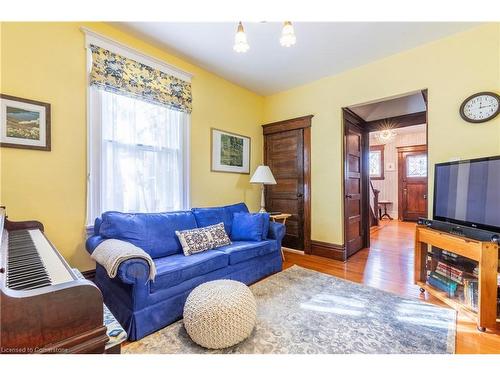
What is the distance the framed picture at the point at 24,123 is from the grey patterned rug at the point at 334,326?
1.78 meters

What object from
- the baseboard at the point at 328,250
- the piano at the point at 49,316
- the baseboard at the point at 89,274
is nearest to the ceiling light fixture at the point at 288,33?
the piano at the point at 49,316

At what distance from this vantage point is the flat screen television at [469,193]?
1.83 meters

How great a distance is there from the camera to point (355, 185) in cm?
377

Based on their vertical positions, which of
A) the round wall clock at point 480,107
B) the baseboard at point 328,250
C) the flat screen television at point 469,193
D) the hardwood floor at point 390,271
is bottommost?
the hardwood floor at point 390,271

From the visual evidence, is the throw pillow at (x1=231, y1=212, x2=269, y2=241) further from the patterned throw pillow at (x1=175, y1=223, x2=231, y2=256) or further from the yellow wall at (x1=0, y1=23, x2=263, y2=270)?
the yellow wall at (x1=0, y1=23, x2=263, y2=270)

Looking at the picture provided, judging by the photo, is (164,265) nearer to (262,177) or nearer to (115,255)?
(115,255)

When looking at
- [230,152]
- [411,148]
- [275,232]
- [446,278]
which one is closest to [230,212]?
[275,232]

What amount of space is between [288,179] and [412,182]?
5.31 meters

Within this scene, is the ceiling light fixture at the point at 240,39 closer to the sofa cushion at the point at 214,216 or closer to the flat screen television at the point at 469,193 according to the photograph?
the sofa cushion at the point at 214,216

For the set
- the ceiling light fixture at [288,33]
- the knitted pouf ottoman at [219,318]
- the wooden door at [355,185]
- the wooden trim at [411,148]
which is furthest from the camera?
the wooden trim at [411,148]

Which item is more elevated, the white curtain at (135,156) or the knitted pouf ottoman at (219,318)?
the white curtain at (135,156)

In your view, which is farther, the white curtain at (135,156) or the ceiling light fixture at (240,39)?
the white curtain at (135,156)

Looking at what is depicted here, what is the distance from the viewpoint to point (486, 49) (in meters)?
2.26

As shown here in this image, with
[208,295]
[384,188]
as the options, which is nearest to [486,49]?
[208,295]
